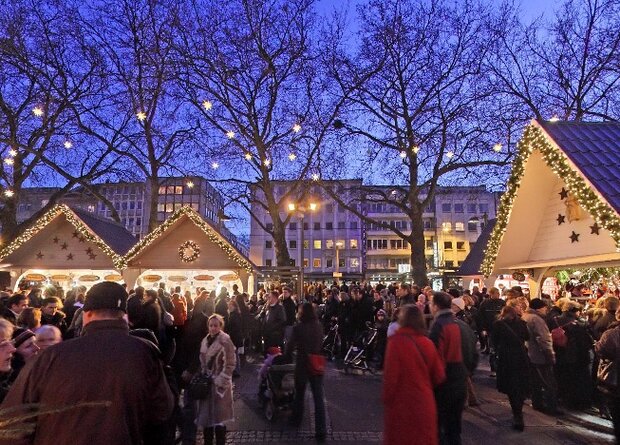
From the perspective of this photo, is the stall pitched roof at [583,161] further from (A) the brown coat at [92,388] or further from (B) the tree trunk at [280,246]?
(B) the tree trunk at [280,246]

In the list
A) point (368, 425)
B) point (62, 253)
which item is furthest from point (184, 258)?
point (368, 425)

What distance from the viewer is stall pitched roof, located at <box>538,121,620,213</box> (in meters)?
8.24

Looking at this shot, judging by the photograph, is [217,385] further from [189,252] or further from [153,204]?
[153,204]

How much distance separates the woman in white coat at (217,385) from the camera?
644 cm

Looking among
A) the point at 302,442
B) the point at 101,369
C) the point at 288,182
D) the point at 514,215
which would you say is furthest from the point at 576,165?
the point at 288,182

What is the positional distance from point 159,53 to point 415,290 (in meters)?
18.6

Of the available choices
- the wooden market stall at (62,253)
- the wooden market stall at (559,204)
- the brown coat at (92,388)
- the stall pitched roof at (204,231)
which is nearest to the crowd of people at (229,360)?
the brown coat at (92,388)

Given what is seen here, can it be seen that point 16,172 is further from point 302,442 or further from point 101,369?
point 101,369

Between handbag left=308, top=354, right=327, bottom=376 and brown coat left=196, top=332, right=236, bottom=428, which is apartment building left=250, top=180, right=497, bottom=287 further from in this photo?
brown coat left=196, top=332, right=236, bottom=428

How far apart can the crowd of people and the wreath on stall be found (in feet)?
23.7

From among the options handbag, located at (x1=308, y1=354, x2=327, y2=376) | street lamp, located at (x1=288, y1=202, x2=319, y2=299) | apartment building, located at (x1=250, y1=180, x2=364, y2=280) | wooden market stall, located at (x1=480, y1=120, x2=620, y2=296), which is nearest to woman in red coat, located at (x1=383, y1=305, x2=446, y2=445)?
handbag, located at (x1=308, y1=354, x2=327, y2=376)

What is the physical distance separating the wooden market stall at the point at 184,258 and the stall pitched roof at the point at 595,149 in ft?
42.9

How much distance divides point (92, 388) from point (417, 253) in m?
21.3

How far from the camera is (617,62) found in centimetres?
2078
